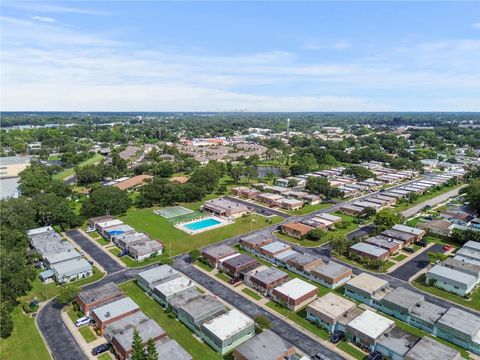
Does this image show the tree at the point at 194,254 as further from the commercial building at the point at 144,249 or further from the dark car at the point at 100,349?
the dark car at the point at 100,349

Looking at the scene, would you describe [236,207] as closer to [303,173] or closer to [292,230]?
[292,230]

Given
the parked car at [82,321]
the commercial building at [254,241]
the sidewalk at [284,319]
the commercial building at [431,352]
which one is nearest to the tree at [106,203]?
the commercial building at [254,241]

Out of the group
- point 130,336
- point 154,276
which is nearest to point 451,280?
point 154,276

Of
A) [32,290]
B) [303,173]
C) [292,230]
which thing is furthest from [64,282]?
[303,173]

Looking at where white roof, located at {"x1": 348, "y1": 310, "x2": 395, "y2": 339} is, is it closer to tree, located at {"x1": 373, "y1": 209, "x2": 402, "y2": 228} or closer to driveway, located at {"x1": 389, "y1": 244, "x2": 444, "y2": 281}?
driveway, located at {"x1": 389, "y1": 244, "x2": 444, "y2": 281}

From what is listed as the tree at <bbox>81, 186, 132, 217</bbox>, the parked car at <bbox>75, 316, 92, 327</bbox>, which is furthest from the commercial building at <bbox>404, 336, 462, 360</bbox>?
the tree at <bbox>81, 186, 132, 217</bbox>

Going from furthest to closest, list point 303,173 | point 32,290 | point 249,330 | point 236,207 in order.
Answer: point 303,173
point 236,207
point 32,290
point 249,330

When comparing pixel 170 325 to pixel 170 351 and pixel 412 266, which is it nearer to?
pixel 170 351
